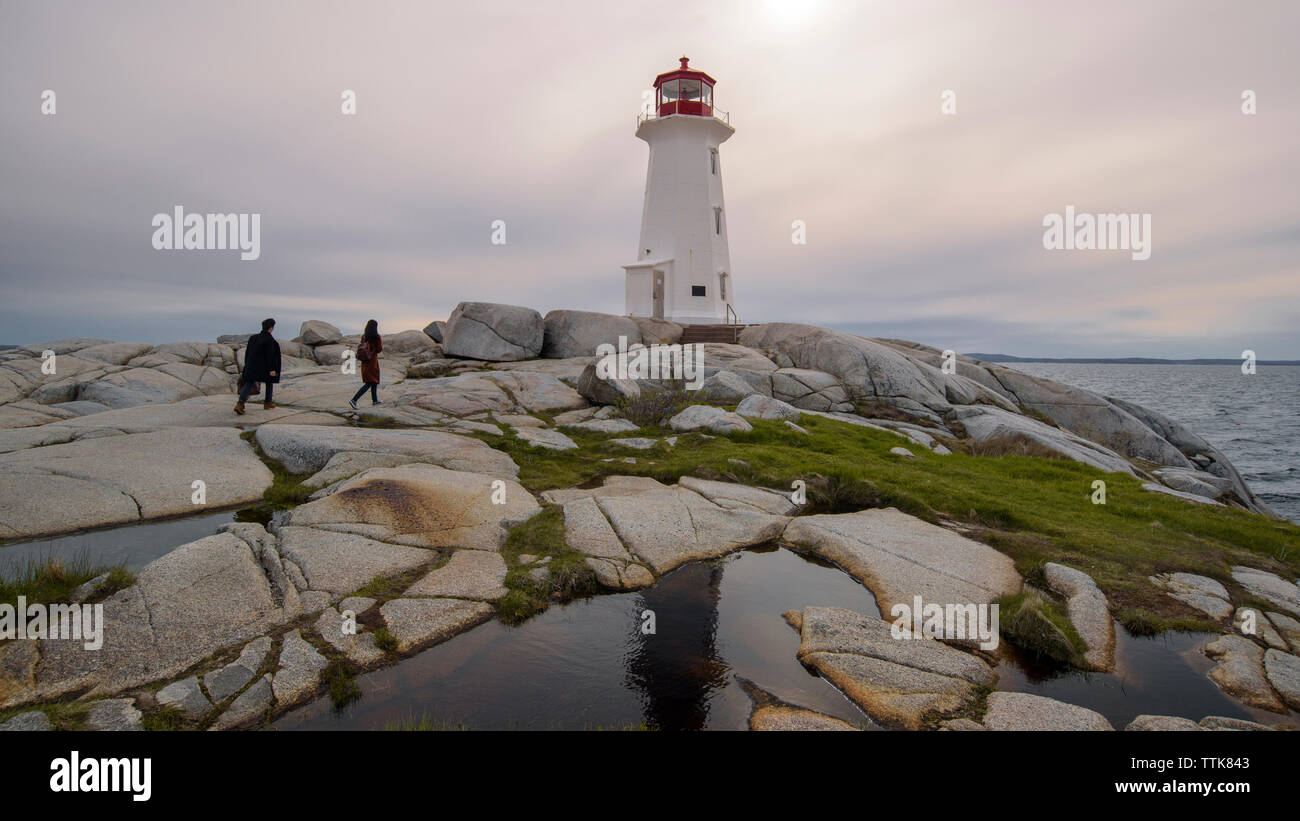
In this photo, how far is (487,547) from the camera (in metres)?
9.88

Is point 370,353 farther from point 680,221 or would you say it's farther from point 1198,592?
point 680,221

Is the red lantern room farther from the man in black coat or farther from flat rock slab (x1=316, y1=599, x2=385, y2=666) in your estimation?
flat rock slab (x1=316, y1=599, x2=385, y2=666)

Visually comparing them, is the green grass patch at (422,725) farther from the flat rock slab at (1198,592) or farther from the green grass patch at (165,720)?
the flat rock slab at (1198,592)

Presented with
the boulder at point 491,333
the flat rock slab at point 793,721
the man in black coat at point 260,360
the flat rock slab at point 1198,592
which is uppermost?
the boulder at point 491,333

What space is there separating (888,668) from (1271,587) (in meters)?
7.67

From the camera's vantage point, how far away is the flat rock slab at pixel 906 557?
29.4ft

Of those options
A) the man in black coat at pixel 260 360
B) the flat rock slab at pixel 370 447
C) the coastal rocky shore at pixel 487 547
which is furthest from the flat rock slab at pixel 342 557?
the man in black coat at pixel 260 360

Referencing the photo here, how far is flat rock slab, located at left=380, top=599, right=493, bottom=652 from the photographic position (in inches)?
287

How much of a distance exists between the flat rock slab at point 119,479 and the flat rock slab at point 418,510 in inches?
104

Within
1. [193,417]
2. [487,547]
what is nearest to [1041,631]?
[487,547]

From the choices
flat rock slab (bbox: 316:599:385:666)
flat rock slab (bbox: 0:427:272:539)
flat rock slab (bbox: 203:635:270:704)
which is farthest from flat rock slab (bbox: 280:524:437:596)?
flat rock slab (bbox: 0:427:272:539)

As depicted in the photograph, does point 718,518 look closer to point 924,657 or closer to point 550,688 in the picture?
point 924,657

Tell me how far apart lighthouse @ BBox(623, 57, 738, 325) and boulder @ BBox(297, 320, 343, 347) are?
22561 millimetres
